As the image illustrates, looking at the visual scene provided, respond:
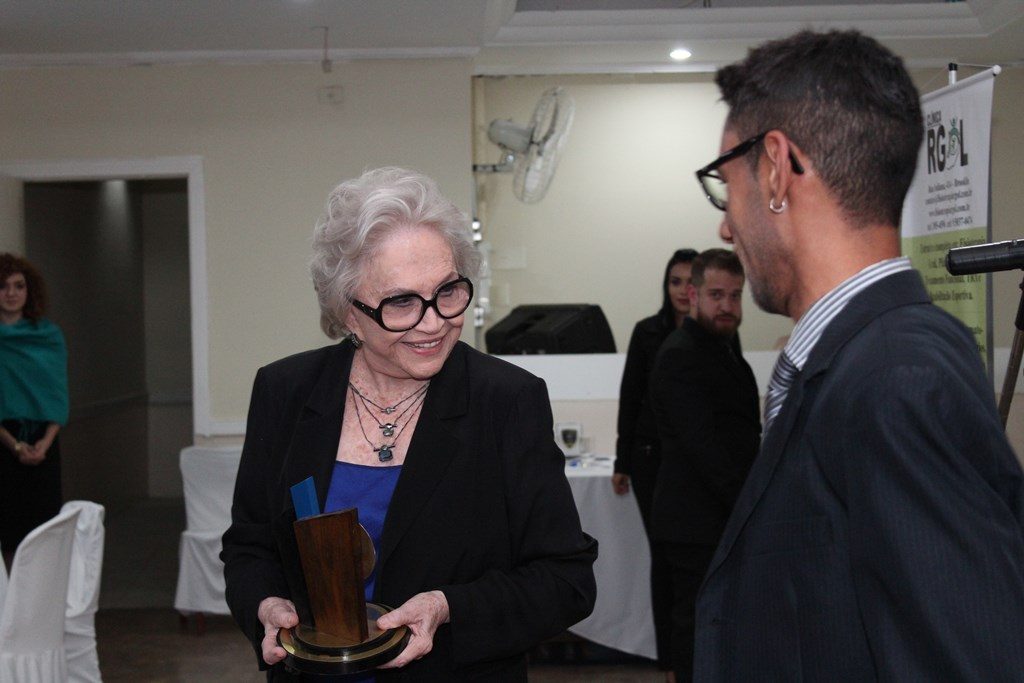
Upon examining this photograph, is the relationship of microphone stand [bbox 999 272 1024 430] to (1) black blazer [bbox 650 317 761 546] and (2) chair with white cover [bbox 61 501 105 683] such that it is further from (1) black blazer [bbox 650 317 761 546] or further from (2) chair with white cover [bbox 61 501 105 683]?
(2) chair with white cover [bbox 61 501 105 683]

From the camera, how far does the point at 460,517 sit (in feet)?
5.17

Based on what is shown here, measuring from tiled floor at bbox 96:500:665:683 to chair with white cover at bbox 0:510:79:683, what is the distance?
1.68 metres

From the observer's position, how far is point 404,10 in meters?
4.90

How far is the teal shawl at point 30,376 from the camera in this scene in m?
4.80

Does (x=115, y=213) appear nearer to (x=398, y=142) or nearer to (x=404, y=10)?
(x=398, y=142)

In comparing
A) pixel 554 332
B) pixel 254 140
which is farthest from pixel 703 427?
pixel 254 140

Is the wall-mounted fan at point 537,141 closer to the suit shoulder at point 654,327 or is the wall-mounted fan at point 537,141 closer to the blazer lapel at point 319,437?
the suit shoulder at point 654,327

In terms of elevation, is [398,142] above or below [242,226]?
above

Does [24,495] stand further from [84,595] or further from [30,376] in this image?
[84,595]

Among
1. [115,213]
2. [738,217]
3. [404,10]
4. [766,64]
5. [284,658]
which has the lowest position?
[284,658]

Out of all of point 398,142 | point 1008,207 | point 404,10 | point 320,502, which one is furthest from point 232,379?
point 1008,207

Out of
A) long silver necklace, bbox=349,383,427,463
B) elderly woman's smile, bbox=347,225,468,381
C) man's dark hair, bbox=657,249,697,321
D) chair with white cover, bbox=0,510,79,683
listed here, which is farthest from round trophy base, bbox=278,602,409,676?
man's dark hair, bbox=657,249,697,321

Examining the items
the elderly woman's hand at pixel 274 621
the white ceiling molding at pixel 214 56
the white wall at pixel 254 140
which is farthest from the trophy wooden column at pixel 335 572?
→ the white ceiling molding at pixel 214 56

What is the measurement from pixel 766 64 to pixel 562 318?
483cm
